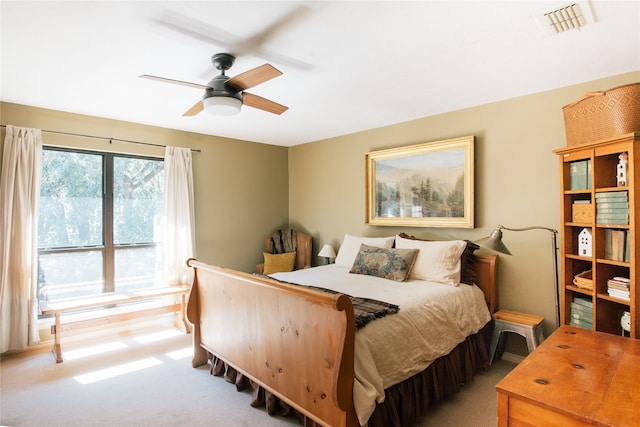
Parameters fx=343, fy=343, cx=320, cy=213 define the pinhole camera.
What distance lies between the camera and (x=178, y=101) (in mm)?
3236

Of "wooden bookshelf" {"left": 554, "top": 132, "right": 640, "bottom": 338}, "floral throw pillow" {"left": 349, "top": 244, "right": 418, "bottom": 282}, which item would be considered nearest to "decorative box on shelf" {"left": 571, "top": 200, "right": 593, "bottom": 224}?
"wooden bookshelf" {"left": 554, "top": 132, "right": 640, "bottom": 338}

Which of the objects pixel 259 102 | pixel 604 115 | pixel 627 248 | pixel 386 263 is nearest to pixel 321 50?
pixel 259 102

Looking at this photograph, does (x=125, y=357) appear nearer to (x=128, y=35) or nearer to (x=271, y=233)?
(x=271, y=233)

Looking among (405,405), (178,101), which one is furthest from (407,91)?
(405,405)

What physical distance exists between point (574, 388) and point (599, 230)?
1.45 metres

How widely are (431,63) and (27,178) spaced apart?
3.79 meters

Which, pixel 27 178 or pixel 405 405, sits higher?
pixel 27 178

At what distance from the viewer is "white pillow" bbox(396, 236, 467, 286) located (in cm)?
305

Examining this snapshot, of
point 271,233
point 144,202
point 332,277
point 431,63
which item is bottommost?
point 332,277

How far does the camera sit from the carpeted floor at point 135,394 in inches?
90.0

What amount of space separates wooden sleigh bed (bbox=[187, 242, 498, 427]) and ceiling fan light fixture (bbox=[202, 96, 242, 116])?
3.76 feet

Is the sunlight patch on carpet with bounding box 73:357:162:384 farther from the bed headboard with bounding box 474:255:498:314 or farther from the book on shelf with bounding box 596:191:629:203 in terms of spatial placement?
the book on shelf with bounding box 596:191:629:203

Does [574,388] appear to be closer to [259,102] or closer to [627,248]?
[627,248]

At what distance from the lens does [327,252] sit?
4.54 metres
